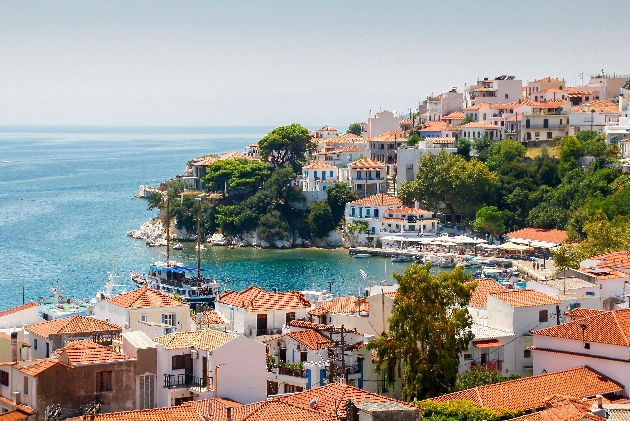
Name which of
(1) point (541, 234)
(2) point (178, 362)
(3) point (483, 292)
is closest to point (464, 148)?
(1) point (541, 234)

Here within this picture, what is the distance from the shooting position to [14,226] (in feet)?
333

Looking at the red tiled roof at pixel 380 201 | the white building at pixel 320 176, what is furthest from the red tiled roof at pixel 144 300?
the white building at pixel 320 176

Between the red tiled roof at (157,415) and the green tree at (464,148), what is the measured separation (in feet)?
229

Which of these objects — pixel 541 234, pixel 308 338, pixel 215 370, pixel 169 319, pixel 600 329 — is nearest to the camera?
pixel 215 370

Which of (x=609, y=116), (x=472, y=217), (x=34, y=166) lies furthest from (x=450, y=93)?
(x=34, y=166)

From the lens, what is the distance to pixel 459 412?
24.2m

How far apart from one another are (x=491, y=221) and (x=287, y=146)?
23034mm

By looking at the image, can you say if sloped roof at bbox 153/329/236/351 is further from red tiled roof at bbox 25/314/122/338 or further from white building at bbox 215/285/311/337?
white building at bbox 215/285/311/337

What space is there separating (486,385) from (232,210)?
62.2 m

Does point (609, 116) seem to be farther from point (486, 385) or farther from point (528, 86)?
point (486, 385)

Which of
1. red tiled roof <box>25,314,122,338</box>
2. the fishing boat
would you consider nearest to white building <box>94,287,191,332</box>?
red tiled roof <box>25,314,122,338</box>

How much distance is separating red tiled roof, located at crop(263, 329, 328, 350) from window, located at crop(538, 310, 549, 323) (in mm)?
6363

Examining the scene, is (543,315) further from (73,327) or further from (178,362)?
(73,327)

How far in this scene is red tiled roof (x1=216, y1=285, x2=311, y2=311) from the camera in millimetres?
→ 34594
